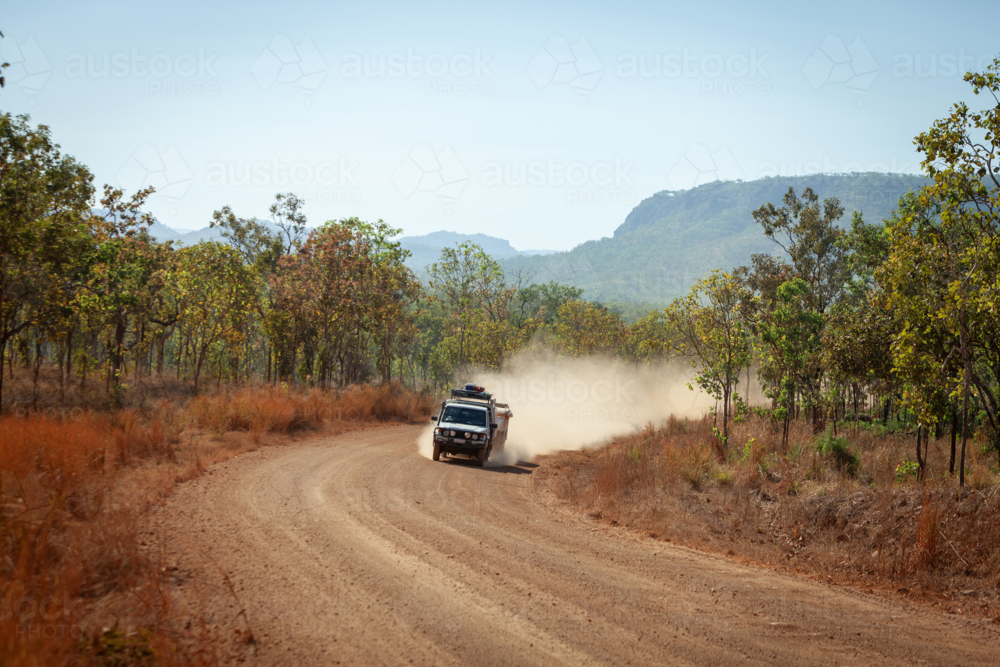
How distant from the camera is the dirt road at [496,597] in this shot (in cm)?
588

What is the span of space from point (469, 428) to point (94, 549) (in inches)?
531

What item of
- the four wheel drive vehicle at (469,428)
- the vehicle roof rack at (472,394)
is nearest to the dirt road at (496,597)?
the four wheel drive vehicle at (469,428)

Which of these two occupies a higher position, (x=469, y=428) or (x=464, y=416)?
(x=464, y=416)

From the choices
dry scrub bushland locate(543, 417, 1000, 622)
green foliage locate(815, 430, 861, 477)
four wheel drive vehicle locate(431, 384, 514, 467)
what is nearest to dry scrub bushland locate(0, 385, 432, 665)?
four wheel drive vehicle locate(431, 384, 514, 467)

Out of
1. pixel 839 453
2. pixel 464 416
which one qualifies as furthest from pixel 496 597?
pixel 464 416

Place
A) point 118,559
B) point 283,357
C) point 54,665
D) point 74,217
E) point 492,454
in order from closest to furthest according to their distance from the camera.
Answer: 1. point 54,665
2. point 118,559
3. point 74,217
4. point 492,454
5. point 283,357

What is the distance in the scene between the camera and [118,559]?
671 cm

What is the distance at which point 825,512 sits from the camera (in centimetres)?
1051

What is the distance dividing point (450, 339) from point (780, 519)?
2137 inches

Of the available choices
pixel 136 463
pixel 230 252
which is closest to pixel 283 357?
pixel 230 252

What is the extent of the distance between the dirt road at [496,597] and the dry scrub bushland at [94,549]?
0.48 m

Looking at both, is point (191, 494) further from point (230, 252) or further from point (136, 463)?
point (230, 252)

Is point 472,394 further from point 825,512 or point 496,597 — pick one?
point 496,597

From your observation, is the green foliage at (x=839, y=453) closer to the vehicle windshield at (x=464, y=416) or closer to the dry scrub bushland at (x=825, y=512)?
the dry scrub bushland at (x=825, y=512)
